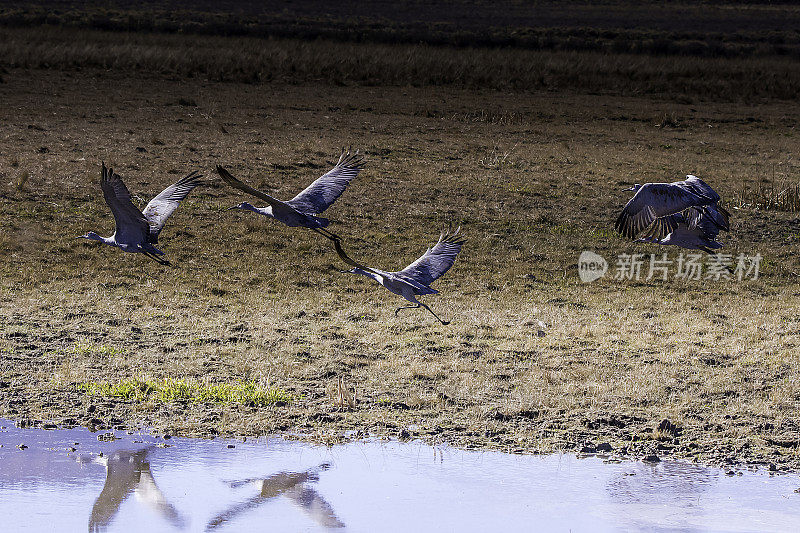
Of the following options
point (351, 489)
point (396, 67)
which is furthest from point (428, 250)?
point (396, 67)

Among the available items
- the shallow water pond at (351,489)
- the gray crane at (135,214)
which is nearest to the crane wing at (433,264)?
the shallow water pond at (351,489)

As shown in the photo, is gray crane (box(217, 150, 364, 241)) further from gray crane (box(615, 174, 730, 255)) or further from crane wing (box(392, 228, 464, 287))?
gray crane (box(615, 174, 730, 255))

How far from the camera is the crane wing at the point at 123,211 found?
965 cm

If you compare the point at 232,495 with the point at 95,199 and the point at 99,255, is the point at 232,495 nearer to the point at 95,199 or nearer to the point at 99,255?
the point at 99,255

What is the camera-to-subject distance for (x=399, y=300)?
1445cm

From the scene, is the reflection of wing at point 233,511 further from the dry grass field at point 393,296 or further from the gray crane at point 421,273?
the gray crane at point 421,273

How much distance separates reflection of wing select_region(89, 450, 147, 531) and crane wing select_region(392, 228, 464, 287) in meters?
2.82

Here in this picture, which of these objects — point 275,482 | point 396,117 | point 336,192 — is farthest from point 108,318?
point 396,117

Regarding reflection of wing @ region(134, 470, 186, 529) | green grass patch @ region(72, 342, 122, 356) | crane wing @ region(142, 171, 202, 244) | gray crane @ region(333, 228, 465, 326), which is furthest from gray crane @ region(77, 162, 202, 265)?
reflection of wing @ region(134, 470, 186, 529)

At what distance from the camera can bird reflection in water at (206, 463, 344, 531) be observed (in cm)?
793

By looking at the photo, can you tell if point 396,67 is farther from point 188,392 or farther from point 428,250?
point 188,392

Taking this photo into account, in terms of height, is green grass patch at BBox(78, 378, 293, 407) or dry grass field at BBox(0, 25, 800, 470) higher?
dry grass field at BBox(0, 25, 800, 470)

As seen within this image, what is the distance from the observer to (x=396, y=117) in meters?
28.5

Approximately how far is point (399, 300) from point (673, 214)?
14.5ft
